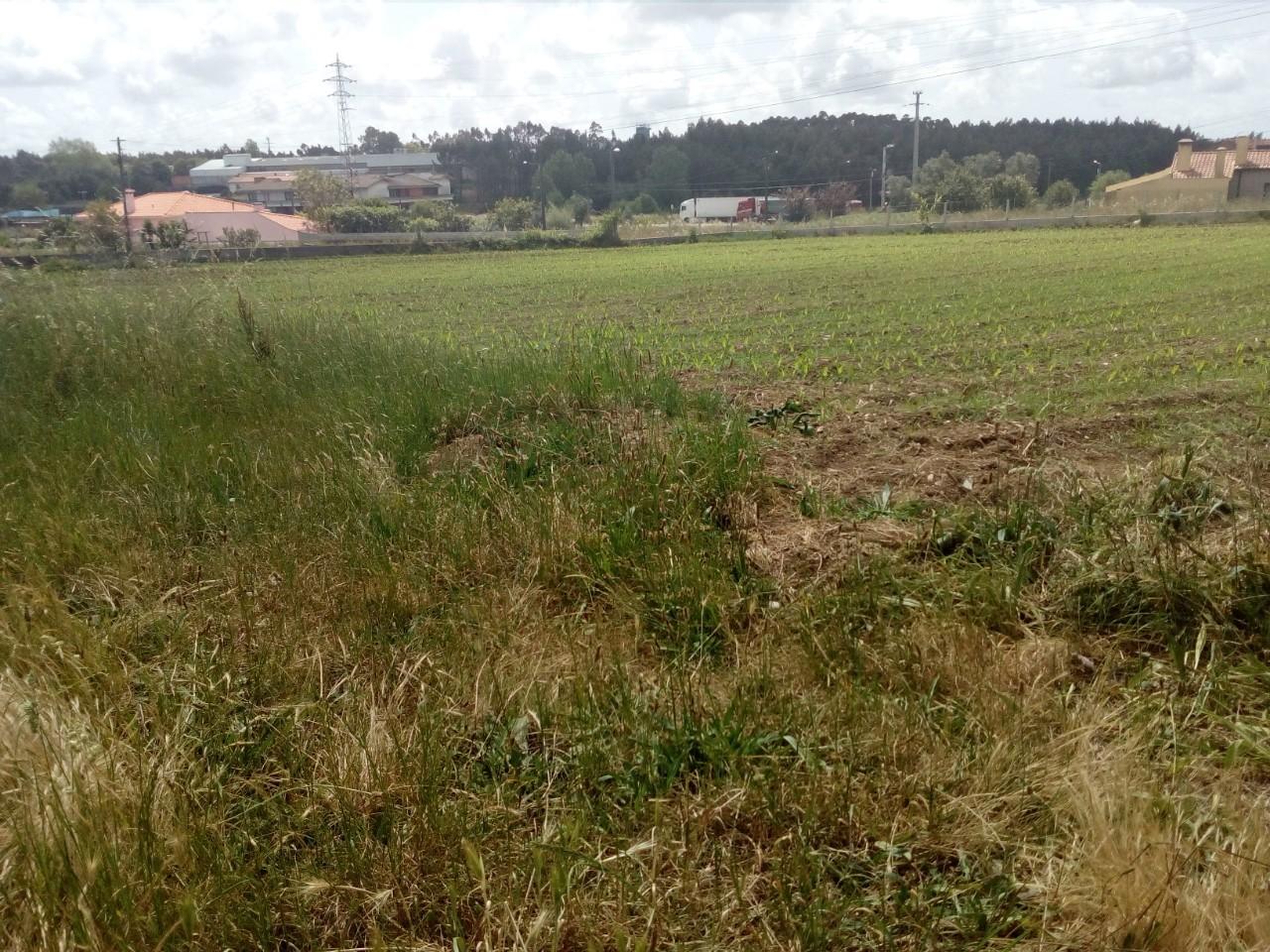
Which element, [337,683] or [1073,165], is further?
[1073,165]

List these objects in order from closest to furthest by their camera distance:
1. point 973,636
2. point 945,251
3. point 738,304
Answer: point 973,636 < point 738,304 < point 945,251

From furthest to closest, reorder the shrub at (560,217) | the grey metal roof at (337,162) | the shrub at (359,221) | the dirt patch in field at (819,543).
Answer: the grey metal roof at (337,162) < the shrub at (560,217) < the shrub at (359,221) < the dirt patch in field at (819,543)

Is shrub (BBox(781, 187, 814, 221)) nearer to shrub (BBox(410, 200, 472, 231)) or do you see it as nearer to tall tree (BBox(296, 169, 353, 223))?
shrub (BBox(410, 200, 472, 231))

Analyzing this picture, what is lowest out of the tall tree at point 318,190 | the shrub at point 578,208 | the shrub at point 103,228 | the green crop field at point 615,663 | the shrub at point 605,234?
the green crop field at point 615,663

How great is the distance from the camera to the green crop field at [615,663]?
8.90 feet

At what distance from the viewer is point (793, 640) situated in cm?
A: 413

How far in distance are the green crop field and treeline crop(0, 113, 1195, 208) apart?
82.4m

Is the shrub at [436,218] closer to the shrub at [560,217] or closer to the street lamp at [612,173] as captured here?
the shrub at [560,217]

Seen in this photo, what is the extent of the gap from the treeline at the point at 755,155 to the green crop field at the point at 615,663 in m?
82.4

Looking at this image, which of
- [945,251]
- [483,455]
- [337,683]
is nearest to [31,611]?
[337,683]

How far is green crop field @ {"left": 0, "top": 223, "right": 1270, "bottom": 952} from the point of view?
8.90 ft

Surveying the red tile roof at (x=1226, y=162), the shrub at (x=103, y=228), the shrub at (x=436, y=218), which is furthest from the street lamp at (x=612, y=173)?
the shrub at (x=103, y=228)

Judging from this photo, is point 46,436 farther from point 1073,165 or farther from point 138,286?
point 1073,165

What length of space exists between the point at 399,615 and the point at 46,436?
437 cm
